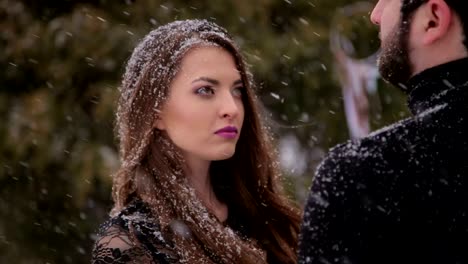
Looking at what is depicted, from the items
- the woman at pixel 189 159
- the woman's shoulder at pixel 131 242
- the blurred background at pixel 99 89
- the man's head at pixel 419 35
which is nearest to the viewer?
the man's head at pixel 419 35

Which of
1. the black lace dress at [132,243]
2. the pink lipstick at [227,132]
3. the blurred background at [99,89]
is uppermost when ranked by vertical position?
the pink lipstick at [227,132]

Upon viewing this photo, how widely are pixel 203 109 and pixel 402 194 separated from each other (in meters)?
1.17

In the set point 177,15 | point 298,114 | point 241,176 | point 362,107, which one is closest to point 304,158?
point 298,114

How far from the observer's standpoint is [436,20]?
1888mm

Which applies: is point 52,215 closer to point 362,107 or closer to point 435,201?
point 362,107

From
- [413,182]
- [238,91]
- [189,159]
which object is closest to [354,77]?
[238,91]

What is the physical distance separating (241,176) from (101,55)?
8.94 ft

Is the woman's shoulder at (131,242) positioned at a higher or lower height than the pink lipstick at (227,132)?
lower

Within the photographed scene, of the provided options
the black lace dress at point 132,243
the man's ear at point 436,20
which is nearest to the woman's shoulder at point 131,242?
the black lace dress at point 132,243

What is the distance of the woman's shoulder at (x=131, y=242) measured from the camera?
2.67 metres

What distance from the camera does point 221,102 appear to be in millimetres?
2863

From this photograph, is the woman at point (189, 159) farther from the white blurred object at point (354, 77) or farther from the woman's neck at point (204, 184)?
the white blurred object at point (354, 77)

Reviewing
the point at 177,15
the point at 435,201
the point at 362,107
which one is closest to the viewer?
the point at 435,201

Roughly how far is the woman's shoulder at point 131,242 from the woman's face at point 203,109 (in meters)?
0.30
